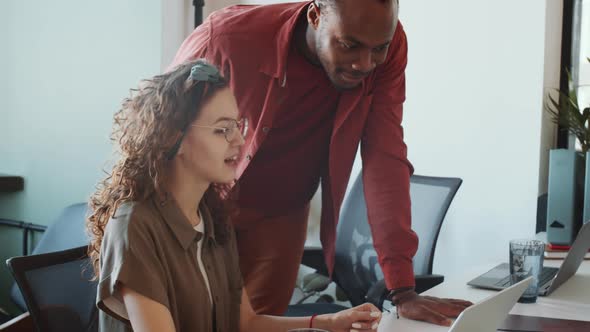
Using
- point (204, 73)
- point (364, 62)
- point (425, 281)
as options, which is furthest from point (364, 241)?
point (204, 73)

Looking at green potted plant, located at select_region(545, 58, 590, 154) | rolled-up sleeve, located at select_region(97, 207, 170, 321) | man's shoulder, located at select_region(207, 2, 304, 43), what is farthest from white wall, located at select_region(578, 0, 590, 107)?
rolled-up sleeve, located at select_region(97, 207, 170, 321)

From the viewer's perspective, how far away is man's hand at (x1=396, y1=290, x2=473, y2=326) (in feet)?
4.06

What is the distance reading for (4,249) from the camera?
3.08 metres

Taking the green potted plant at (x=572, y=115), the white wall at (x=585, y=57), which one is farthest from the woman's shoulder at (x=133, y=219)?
the white wall at (x=585, y=57)

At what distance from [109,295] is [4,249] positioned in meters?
2.26

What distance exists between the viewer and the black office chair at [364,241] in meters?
2.22

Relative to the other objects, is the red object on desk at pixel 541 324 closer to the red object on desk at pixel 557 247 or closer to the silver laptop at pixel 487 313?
the silver laptop at pixel 487 313

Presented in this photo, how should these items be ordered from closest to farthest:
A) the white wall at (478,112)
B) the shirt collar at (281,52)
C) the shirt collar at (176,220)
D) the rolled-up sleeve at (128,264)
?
1. the rolled-up sleeve at (128,264)
2. the shirt collar at (176,220)
3. the shirt collar at (281,52)
4. the white wall at (478,112)

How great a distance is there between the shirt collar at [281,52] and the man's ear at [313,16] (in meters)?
0.06

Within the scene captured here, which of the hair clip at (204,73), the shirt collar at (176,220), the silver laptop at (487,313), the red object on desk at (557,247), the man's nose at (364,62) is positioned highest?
the man's nose at (364,62)

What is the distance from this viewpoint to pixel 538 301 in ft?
4.58

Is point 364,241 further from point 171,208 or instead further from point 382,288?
point 171,208

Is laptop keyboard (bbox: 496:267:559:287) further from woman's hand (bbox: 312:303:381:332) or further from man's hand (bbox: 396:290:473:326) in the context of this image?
woman's hand (bbox: 312:303:381:332)

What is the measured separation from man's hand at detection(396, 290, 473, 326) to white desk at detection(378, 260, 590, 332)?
1cm
